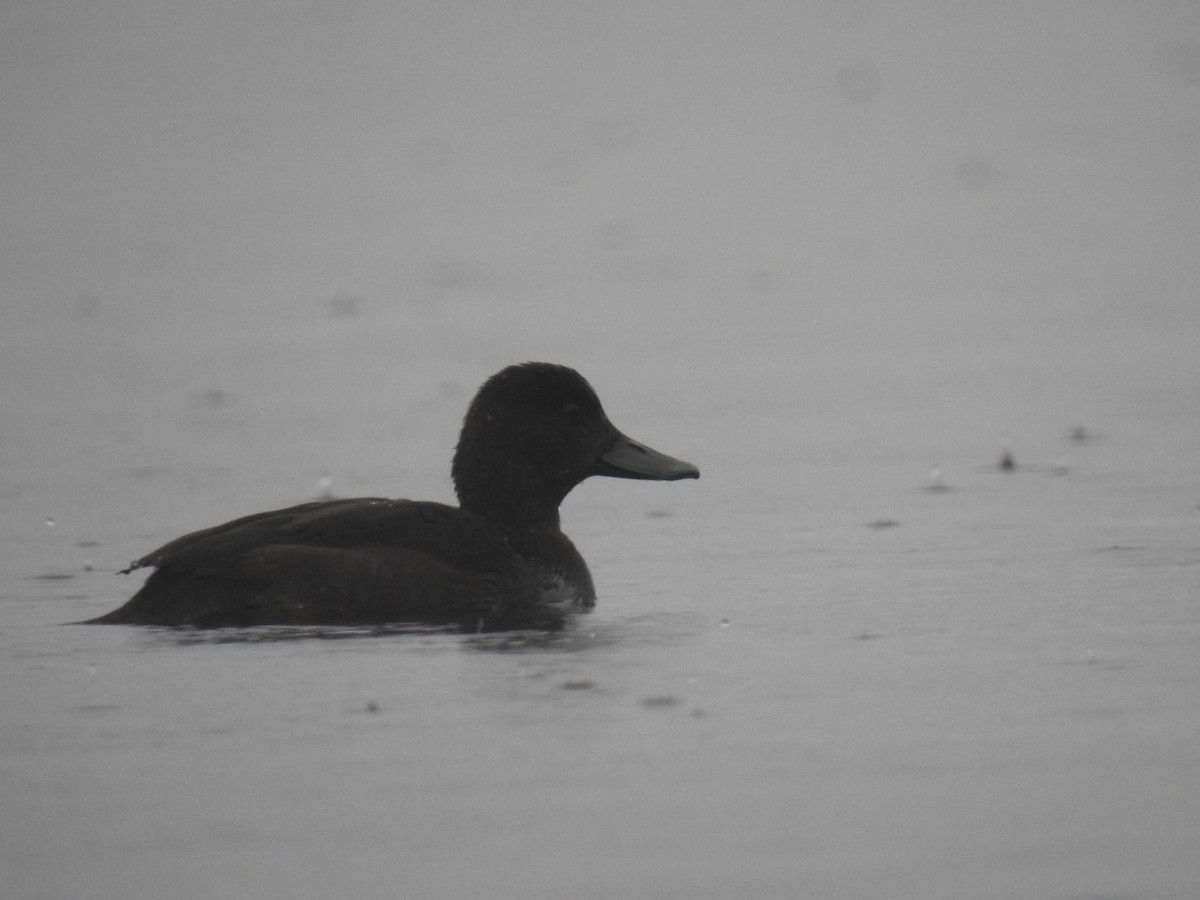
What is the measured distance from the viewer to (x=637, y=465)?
9594 millimetres

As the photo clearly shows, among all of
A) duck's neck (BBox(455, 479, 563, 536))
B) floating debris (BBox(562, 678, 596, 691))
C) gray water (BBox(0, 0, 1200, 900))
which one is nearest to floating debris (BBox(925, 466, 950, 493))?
gray water (BBox(0, 0, 1200, 900))

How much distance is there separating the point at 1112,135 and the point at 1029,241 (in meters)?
8.14

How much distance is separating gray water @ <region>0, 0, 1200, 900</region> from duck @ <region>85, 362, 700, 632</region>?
0.71 feet

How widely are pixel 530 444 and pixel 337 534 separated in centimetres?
117

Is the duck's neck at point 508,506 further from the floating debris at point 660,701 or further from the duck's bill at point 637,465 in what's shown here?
the floating debris at point 660,701

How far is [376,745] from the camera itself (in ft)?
20.9

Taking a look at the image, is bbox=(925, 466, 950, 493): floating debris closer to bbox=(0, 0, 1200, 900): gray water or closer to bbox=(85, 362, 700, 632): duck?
bbox=(0, 0, 1200, 900): gray water

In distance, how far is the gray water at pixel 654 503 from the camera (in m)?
5.54

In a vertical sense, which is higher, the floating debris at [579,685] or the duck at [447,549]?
the duck at [447,549]

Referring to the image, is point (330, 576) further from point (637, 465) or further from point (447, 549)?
point (637, 465)

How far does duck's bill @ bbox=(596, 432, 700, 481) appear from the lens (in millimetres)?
9547

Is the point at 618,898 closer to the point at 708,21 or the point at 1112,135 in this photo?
the point at 1112,135

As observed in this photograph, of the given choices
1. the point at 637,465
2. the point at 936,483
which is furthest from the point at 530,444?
the point at 936,483

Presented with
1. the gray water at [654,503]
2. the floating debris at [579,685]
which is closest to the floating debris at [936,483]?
the gray water at [654,503]
